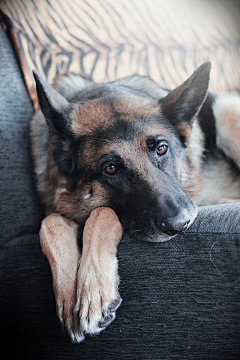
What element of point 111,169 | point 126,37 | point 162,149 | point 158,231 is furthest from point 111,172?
point 126,37

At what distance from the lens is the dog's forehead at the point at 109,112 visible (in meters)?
1.42

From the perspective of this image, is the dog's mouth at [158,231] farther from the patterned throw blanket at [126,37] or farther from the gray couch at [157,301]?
the patterned throw blanket at [126,37]

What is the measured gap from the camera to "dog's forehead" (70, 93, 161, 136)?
1.42 m

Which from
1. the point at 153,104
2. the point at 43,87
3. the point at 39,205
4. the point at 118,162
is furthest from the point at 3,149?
the point at 153,104

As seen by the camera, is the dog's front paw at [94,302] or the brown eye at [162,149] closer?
the dog's front paw at [94,302]

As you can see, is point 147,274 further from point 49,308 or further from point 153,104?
point 153,104

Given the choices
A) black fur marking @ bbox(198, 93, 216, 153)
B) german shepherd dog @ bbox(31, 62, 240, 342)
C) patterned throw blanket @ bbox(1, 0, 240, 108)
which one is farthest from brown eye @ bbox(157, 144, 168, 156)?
patterned throw blanket @ bbox(1, 0, 240, 108)

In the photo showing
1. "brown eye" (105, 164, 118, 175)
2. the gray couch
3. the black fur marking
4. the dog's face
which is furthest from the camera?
the black fur marking

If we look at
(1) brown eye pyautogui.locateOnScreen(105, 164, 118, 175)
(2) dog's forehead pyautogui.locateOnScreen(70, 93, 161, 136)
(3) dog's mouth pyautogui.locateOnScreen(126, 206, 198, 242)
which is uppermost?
(2) dog's forehead pyautogui.locateOnScreen(70, 93, 161, 136)

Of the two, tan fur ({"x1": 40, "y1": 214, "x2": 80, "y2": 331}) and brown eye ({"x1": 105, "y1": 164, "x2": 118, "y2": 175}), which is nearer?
tan fur ({"x1": 40, "y1": 214, "x2": 80, "y2": 331})

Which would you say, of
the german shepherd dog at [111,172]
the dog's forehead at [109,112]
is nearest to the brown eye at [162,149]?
the german shepherd dog at [111,172]

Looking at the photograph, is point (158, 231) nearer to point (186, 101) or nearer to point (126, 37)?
point (186, 101)

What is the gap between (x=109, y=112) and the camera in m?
1.45

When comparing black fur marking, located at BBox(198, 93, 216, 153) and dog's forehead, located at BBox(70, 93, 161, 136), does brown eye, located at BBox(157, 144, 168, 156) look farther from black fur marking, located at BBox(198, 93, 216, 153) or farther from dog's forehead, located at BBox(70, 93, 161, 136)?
black fur marking, located at BBox(198, 93, 216, 153)
